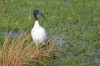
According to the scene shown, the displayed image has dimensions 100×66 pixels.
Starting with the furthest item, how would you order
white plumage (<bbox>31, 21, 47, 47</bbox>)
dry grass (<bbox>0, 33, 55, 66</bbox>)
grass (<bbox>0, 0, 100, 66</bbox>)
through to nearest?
1. white plumage (<bbox>31, 21, 47, 47</bbox>)
2. grass (<bbox>0, 0, 100, 66</bbox>)
3. dry grass (<bbox>0, 33, 55, 66</bbox>)

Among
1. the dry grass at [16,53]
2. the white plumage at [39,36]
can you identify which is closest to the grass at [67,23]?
the white plumage at [39,36]

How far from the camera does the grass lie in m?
11.2

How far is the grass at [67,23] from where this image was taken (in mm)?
11242

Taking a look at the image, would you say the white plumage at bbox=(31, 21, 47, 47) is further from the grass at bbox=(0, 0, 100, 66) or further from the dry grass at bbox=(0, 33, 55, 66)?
the dry grass at bbox=(0, 33, 55, 66)

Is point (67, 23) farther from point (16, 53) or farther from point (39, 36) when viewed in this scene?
point (16, 53)

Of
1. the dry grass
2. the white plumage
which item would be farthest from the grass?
the dry grass

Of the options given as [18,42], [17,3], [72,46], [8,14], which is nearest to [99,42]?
[72,46]

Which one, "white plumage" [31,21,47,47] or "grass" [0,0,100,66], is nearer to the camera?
"grass" [0,0,100,66]

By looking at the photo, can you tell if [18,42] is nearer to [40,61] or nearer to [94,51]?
[40,61]

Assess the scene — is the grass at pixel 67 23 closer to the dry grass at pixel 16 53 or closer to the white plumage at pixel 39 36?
the white plumage at pixel 39 36

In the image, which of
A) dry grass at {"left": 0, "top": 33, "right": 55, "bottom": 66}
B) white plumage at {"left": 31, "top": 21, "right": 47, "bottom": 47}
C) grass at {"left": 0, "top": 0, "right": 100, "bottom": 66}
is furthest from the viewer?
white plumage at {"left": 31, "top": 21, "right": 47, "bottom": 47}

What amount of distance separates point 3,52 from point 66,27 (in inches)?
221

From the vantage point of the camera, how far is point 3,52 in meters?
9.20

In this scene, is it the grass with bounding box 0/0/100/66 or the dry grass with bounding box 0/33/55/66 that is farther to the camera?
the grass with bounding box 0/0/100/66
